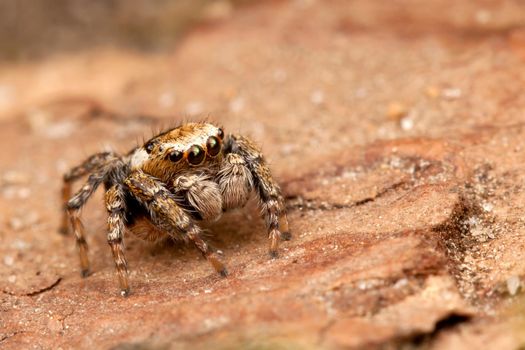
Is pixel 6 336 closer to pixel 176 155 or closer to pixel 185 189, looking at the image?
pixel 185 189

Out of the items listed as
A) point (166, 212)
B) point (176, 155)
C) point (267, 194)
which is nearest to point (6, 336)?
point (166, 212)

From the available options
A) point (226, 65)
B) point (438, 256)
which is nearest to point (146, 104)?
point (226, 65)

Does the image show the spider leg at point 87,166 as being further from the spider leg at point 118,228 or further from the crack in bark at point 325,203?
the crack in bark at point 325,203

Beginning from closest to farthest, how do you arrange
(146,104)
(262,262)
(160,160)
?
(262,262), (160,160), (146,104)

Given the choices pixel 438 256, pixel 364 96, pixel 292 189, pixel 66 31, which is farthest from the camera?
pixel 66 31

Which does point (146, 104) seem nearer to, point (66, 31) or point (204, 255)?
point (66, 31)

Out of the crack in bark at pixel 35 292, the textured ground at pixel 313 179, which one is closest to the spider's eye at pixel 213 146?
the textured ground at pixel 313 179
